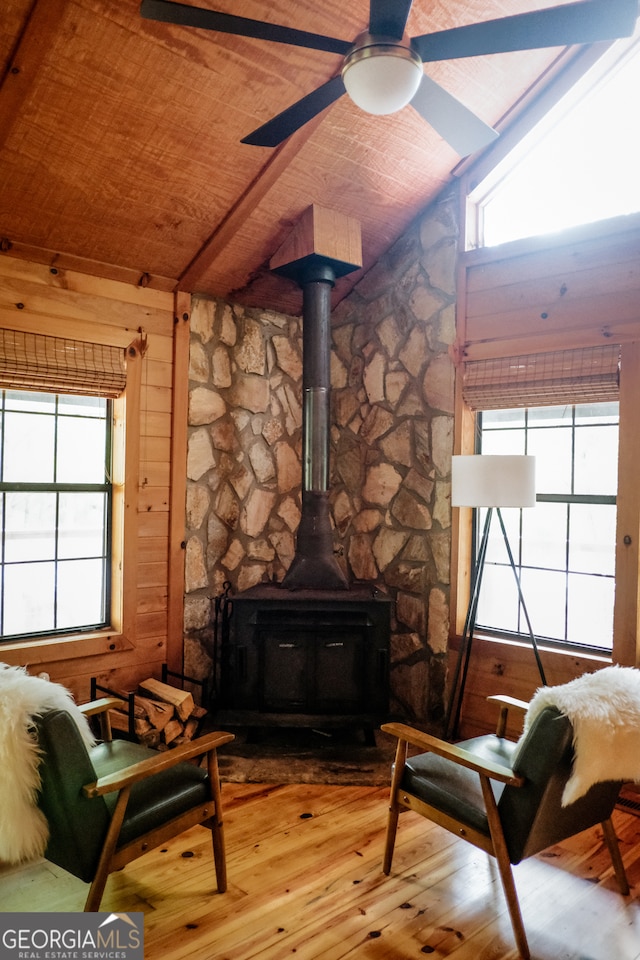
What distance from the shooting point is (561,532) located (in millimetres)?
3535

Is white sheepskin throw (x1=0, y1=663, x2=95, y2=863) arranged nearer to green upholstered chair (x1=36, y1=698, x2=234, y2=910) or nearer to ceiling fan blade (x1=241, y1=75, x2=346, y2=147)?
green upholstered chair (x1=36, y1=698, x2=234, y2=910)

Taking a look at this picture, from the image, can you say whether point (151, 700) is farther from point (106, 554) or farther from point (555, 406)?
point (555, 406)

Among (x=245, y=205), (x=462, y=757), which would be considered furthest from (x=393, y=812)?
(x=245, y=205)

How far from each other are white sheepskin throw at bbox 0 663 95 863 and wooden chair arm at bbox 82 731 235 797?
0.54 ft

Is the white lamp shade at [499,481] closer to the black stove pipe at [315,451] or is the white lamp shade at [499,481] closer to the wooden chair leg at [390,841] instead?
the black stove pipe at [315,451]

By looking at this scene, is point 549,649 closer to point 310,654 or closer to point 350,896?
point 310,654

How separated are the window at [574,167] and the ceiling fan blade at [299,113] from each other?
5.98 feet

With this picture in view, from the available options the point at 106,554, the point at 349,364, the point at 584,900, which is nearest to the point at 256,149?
the point at 349,364

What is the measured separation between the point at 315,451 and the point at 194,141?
5.70ft

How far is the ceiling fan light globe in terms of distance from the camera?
1.76 meters

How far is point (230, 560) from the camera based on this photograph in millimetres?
4012

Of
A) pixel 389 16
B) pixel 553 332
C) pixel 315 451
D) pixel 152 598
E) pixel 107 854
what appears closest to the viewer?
pixel 389 16

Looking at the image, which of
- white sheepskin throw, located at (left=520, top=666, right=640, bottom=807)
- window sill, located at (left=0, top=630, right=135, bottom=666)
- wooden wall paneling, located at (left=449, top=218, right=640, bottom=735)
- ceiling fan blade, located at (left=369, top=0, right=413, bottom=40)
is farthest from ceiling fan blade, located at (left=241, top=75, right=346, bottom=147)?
window sill, located at (left=0, top=630, right=135, bottom=666)

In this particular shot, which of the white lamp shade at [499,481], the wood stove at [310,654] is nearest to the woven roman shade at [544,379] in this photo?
the white lamp shade at [499,481]
